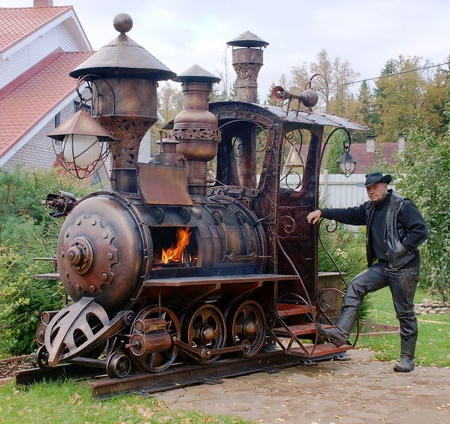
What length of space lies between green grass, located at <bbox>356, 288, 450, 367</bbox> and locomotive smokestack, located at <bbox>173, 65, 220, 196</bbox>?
10.7 feet

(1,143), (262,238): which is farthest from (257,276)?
(1,143)

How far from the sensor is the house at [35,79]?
17.0 meters

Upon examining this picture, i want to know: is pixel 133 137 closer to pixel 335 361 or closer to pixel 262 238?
pixel 262 238

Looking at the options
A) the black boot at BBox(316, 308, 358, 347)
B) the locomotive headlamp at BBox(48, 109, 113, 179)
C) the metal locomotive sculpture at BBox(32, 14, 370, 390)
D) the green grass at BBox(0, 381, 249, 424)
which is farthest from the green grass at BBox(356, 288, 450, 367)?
the locomotive headlamp at BBox(48, 109, 113, 179)

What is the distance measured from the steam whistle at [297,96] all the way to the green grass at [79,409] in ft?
12.5

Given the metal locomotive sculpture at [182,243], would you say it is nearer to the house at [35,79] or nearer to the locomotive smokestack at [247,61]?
the locomotive smokestack at [247,61]

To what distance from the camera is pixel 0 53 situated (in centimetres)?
1738

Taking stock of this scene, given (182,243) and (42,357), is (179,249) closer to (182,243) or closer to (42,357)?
(182,243)

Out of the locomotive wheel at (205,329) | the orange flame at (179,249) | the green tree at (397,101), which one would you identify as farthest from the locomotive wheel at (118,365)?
the green tree at (397,101)

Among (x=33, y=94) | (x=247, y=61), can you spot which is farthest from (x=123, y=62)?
(x=33, y=94)

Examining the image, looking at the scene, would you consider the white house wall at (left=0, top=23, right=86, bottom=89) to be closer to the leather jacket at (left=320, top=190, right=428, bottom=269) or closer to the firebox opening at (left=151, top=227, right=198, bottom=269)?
the firebox opening at (left=151, top=227, right=198, bottom=269)

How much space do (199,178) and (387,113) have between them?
35.9 m

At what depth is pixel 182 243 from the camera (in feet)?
26.5

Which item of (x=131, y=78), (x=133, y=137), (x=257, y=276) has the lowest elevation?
(x=257, y=276)
